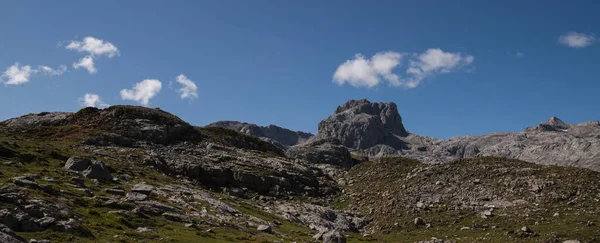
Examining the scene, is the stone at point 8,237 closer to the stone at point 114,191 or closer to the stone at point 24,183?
the stone at point 24,183

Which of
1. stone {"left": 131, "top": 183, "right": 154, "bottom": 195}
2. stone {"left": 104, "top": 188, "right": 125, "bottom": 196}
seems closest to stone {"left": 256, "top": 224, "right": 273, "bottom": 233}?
stone {"left": 131, "top": 183, "right": 154, "bottom": 195}

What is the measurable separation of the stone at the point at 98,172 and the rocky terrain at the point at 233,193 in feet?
0.44

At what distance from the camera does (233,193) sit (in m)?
62.6

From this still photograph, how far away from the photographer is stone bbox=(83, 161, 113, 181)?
1799 inches

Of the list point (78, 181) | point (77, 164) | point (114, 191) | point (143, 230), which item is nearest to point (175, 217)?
point (143, 230)

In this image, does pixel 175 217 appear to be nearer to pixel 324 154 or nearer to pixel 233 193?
pixel 233 193

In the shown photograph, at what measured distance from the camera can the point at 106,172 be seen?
46.7m

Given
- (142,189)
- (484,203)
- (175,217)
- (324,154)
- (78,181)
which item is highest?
(324,154)

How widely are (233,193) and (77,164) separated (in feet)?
71.9

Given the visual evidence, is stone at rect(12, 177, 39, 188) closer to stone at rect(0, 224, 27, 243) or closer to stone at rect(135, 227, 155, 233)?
stone at rect(135, 227, 155, 233)

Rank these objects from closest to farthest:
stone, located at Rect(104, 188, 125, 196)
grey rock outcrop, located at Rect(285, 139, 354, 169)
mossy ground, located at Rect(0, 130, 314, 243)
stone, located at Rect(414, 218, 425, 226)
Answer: mossy ground, located at Rect(0, 130, 314, 243)
stone, located at Rect(104, 188, 125, 196)
stone, located at Rect(414, 218, 425, 226)
grey rock outcrop, located at Rect(285, 139, 354, 169)

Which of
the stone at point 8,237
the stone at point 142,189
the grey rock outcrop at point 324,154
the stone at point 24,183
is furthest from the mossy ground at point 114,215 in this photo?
the grey rock outcrop at point 324,154

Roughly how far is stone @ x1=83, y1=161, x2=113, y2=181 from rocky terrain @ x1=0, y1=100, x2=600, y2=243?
0.13 meters

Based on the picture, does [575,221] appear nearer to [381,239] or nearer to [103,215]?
[381,239]
